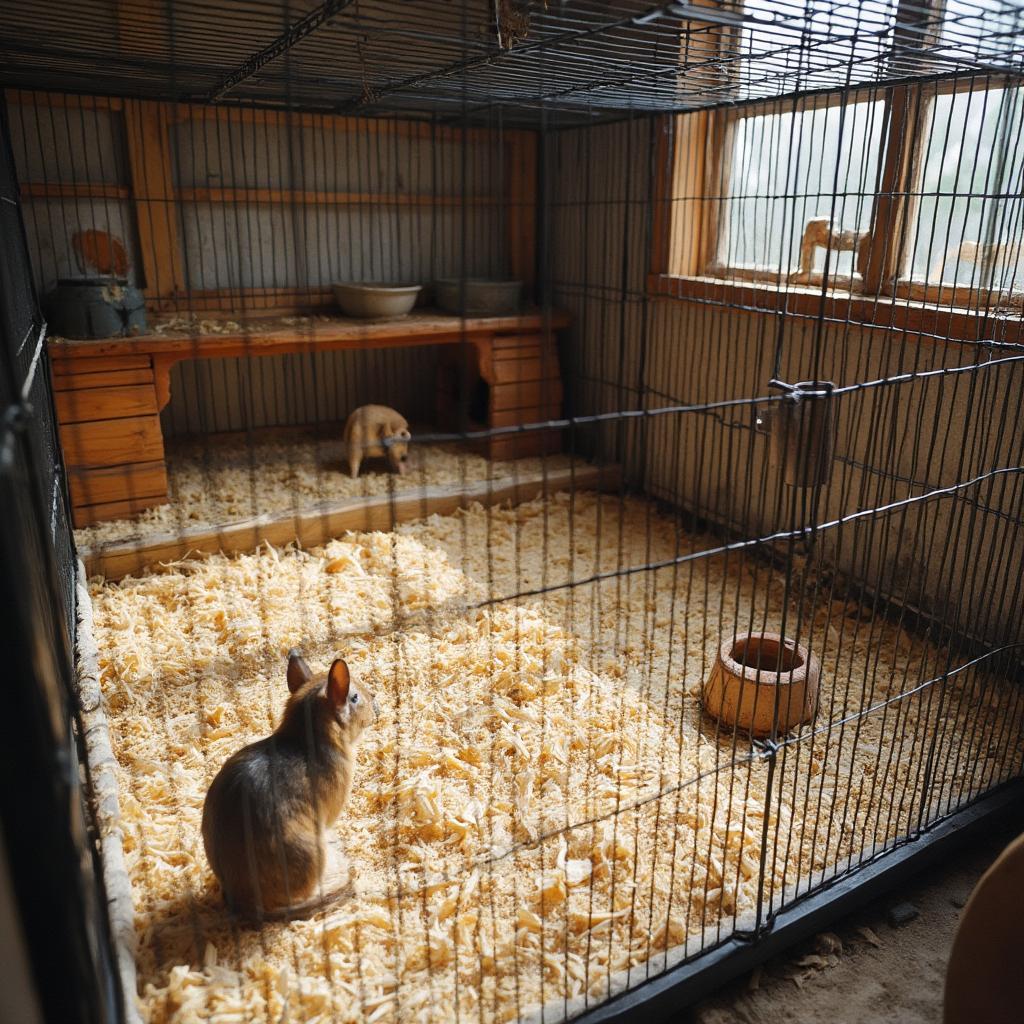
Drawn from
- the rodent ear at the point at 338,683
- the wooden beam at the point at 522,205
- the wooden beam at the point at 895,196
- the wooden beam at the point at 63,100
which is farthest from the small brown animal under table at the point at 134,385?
the rodent ear at the point at 338,683

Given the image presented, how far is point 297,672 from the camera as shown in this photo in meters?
1.88

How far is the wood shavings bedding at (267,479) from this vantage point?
3814 millimetres

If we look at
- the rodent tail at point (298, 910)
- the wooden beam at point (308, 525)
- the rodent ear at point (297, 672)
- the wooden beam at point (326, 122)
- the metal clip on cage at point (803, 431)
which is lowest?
the rodent tail at point (298, 910)

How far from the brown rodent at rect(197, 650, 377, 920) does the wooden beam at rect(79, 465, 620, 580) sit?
4.66 feet

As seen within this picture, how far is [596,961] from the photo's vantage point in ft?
5.76

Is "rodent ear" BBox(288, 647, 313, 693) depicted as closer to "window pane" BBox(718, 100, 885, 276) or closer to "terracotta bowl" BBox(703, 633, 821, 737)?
"terracotta bowl" BBox(703, 633, 821, 737)

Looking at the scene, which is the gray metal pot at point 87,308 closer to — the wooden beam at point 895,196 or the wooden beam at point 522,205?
the wooden beam at point 522,205

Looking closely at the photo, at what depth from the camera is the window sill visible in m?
2.68

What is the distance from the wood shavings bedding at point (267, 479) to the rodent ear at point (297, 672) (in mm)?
1870

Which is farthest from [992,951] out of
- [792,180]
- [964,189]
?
[792,180]

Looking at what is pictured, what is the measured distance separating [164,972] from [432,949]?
1.71ft

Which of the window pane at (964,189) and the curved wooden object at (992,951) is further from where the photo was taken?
the window pane at (964,189)

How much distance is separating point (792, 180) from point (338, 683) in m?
3.02

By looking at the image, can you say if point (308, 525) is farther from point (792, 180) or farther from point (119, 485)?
point (792, 180)
